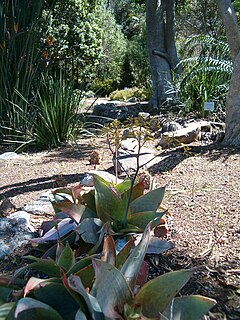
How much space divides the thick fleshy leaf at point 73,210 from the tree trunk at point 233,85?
3.30 metres

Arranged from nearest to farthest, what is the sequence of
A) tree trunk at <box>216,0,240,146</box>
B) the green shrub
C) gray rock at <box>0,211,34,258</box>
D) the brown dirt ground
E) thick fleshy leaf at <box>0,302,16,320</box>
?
thick fleshy leaf at <box>0,302,16,320</box> → the brown dirt ground → gray rock at <box>0,211,34,258</box> → tree trunk at <box>216,0,240,146</box> → the green shrub

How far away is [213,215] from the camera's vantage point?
3.22m

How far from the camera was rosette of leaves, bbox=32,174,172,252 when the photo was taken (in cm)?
247

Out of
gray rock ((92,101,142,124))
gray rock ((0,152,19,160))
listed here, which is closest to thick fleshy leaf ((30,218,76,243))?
gray rock ((0,152,19,160))

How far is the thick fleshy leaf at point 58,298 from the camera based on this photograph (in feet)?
6.03

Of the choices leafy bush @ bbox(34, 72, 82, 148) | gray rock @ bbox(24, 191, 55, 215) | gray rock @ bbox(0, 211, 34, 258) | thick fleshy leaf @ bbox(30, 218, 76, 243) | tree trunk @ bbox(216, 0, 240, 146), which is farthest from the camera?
leafy bush @ bbox(34, 72, 82, 148)

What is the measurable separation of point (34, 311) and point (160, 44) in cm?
1061

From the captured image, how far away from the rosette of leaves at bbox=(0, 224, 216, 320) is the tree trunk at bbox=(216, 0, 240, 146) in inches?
150

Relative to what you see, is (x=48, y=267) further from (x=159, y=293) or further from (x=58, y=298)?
(x=159, y=293)

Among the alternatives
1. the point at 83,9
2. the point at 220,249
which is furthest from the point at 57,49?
the point at 220,249

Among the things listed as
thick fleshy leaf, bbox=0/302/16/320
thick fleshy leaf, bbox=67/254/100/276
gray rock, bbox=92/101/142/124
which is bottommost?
gray rock, bbox=92/101/142/124

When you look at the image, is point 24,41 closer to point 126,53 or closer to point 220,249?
point 220,249

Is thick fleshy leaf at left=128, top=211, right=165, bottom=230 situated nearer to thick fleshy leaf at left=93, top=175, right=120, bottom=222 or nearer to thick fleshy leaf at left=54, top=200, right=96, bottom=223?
thick fleshy leaf at left=93, top=175, right=120, bottom=222

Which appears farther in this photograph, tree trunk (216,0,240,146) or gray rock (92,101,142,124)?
gray rock (92,101,142,124)
